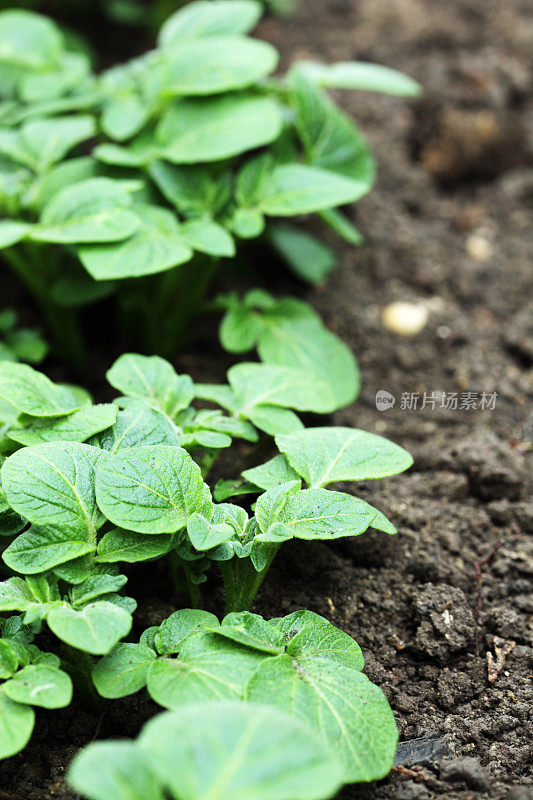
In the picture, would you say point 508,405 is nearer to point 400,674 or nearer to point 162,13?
point 400,674

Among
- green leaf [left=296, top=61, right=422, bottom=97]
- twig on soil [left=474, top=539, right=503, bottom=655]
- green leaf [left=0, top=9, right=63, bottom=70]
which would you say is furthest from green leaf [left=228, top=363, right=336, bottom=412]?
green leaf [left=0, top=9, right=63, bottom=70]

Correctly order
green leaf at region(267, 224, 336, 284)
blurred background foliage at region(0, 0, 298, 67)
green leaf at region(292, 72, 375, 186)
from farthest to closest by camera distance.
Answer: blurred background foliage at region(0, 0, 298, 67), green leaf at region(267, 224, 336, 284), green leaf at region(292, 72, 375, 186)

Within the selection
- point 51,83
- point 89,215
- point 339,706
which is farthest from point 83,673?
point 51,83

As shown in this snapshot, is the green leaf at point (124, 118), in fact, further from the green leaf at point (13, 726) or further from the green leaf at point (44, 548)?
the green leaf at point (13, 726)

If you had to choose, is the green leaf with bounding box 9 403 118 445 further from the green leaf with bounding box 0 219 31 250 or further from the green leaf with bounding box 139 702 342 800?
the green leaf with bounding box 139 702 342 800

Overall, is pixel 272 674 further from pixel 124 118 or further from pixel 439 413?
pixel 124 118

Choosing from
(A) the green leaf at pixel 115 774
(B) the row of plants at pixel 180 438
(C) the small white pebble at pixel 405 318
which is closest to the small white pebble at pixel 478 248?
(C) the small white pebble at pixel 405 318
